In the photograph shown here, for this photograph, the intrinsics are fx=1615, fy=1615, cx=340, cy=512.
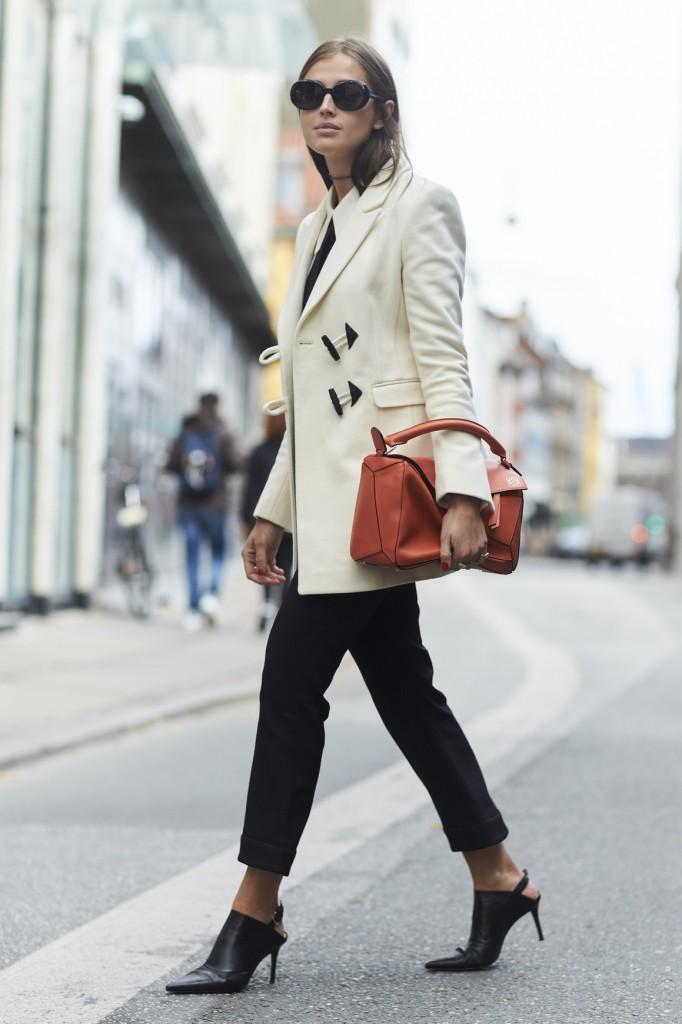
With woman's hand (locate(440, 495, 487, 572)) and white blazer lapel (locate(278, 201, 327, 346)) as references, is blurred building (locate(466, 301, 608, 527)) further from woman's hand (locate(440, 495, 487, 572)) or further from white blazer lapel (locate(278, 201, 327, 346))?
woman's hand (locate(440, 495, 487, 572))

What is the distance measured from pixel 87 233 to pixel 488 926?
11.7 meters

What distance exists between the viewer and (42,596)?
12.6m

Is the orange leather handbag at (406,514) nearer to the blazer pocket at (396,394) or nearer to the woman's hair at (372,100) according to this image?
the blazer pocket at (396,394)

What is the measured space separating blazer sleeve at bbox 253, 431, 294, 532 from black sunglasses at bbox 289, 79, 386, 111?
70 centimetres

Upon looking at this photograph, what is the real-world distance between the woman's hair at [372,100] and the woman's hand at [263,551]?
2.42ft

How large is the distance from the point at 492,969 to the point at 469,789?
44 cm

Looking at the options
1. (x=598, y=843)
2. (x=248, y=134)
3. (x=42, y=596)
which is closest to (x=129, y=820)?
(x=598, y=843)

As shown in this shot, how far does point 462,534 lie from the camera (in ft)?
10.1

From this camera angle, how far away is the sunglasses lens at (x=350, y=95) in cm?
324

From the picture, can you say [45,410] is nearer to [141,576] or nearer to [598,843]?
[141,576]

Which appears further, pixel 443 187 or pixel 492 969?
pixel 492 969

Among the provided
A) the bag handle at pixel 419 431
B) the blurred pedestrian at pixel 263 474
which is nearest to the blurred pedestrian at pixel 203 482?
the blurred pedestrian at pixel 263 474

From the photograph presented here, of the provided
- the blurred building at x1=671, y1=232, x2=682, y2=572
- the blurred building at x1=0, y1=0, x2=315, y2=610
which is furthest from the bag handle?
the blurred building at x1=671, y1=232, x2=682, y2=572

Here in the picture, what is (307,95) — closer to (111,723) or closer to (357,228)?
(357,228)
